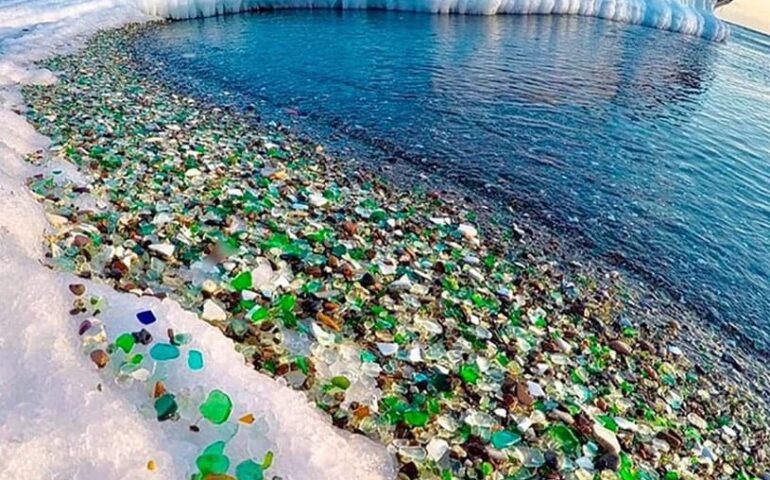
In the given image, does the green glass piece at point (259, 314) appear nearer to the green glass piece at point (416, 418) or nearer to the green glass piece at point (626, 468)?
the green glass piece at point (416, 418)

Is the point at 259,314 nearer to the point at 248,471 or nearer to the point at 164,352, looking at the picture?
the point at 164,352

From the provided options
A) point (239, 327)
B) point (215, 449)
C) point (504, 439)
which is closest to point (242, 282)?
point (239, 327)

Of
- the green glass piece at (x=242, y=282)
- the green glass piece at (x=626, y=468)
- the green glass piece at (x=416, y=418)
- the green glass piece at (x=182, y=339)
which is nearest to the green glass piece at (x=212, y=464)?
the green glass piece at (x=182, y=339)

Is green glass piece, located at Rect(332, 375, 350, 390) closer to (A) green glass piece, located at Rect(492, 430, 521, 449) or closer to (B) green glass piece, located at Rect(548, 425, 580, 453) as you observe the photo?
(A) green glass piece, located at Rect(492, 430, 521, 449)

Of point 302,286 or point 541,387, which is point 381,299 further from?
point 541,387

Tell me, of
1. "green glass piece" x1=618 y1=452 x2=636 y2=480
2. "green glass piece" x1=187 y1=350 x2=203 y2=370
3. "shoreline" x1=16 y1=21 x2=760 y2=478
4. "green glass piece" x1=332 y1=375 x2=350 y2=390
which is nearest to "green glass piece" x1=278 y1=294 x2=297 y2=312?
"shoreline" x1=16 y1=21 x2=760 y2=478

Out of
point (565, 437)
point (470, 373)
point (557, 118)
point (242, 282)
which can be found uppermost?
point (557, 118)

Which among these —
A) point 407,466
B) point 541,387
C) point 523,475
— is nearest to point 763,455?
point 541,387

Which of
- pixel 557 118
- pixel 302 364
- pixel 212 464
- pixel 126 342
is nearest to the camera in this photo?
pixel 212 464
